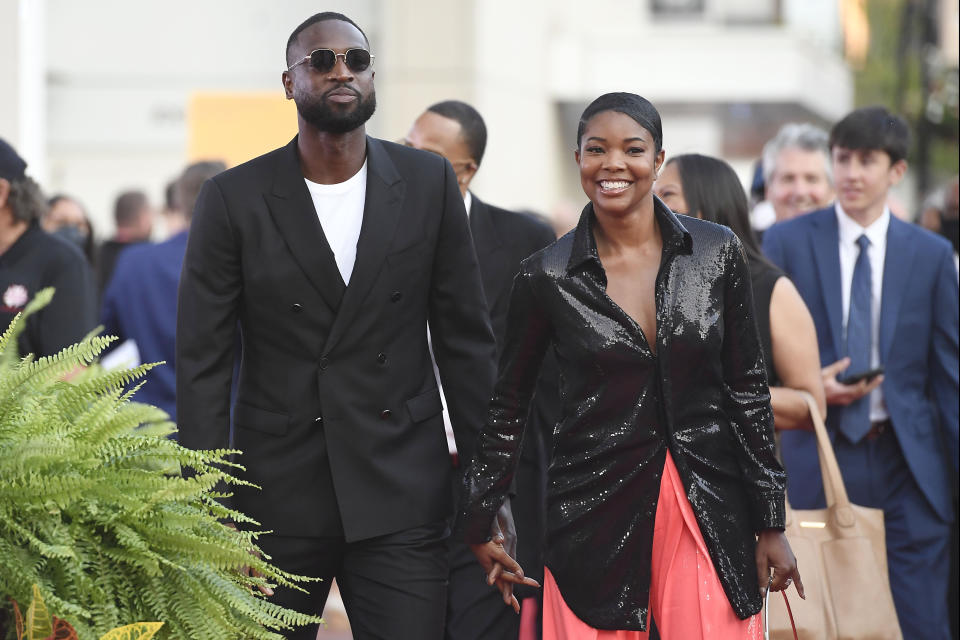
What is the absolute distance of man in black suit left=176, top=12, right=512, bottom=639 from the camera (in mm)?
4602

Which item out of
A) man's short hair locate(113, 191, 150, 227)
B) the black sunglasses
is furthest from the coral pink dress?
man's short hair locate(113, 191, 150, 227)

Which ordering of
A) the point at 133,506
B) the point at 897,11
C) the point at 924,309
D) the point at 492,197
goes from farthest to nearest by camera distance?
the point at 897,11 → the point at 492,197 → the point at 924,309 → the point at 133,506

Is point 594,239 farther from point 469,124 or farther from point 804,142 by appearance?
point 804,142

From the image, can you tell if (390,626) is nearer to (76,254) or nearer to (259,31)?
(76,254)

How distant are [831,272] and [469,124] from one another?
64.5 inches

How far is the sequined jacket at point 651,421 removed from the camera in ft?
13.8

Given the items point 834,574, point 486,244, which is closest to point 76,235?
point 486,244

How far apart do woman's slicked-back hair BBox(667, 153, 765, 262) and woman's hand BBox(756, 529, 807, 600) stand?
1686 mm

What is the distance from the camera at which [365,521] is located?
4625mm

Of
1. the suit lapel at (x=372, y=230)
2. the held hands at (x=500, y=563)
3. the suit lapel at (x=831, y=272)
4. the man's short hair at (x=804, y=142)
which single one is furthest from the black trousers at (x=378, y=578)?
the man's short hair at (x=804, y=142)

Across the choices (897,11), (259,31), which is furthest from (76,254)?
(897,11)

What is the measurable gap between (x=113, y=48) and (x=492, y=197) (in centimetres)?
624

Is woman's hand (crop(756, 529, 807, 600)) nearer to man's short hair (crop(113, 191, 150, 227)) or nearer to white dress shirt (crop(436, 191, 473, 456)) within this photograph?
white dress shirt (crop(436, 191, 473, 456))

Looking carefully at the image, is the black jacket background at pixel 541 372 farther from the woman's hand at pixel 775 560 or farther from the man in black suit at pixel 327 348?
the woman's hand at pixel 775 560
